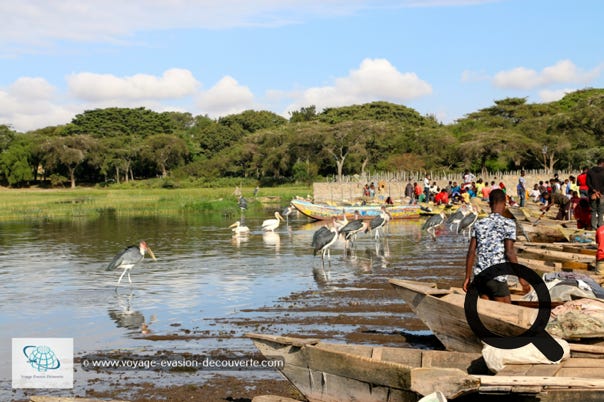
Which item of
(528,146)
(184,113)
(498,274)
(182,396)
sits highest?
(184,113)

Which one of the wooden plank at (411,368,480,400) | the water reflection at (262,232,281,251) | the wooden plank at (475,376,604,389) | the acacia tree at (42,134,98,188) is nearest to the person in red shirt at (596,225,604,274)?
the wooden plank at (475,376,604,389)

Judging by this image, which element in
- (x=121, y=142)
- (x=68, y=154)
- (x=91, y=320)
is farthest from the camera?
(x=121, y=142)

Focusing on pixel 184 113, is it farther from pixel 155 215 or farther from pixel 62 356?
pixel 62 356

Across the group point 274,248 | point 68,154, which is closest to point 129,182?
point 68,154

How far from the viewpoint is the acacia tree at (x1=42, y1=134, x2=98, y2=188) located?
77.6m

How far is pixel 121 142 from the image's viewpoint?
86000 millimetres

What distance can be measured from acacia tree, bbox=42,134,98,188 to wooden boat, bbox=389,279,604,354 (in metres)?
73.0

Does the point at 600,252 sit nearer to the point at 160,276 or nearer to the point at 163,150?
the point at 160,276

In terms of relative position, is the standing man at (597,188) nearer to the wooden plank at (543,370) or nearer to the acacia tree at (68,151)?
the wooden plank at (543,370)

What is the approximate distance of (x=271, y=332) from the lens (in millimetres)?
11508

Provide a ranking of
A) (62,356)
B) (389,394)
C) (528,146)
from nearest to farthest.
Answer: (389,394), (62,356), (528,146)

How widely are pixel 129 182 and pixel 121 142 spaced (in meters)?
8.12

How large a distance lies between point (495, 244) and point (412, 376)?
8.67 ft

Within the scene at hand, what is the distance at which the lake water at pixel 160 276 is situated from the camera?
12633 millimetres
